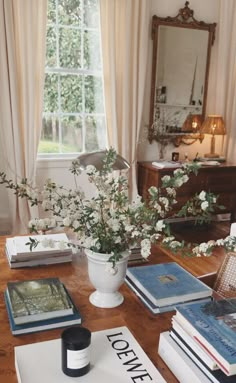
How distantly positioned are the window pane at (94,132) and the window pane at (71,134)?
73 mm

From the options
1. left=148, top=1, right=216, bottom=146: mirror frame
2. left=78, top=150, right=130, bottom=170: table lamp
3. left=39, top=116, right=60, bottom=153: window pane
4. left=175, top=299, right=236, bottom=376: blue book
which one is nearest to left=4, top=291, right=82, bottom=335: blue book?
left=175, top=299, right=236, bottom=376: blue book

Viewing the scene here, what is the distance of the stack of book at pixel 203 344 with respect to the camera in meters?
0.80

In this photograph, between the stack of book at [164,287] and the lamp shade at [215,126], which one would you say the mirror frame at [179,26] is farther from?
the stack of book at [164,287]

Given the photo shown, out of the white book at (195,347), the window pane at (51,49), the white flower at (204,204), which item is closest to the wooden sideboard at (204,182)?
the window pane at (51,49)

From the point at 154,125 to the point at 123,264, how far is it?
9.03ft

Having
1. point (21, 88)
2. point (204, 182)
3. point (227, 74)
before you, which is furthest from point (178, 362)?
point (227, 74)

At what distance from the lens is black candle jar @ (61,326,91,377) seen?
0.83 m

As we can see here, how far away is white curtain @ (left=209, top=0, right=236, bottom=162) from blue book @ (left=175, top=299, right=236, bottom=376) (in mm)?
3218

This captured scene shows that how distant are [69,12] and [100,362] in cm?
315

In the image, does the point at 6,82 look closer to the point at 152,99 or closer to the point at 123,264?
the point at 152,99

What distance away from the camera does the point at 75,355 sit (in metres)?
0.83

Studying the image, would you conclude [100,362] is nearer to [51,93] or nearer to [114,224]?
[114,224]

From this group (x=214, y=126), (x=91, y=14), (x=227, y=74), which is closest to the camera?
(x=91, y=14)

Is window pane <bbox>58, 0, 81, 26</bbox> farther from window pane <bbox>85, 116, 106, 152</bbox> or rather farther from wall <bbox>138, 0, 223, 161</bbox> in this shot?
window pane <bbox>85, 116, 106, 152</bbox>
